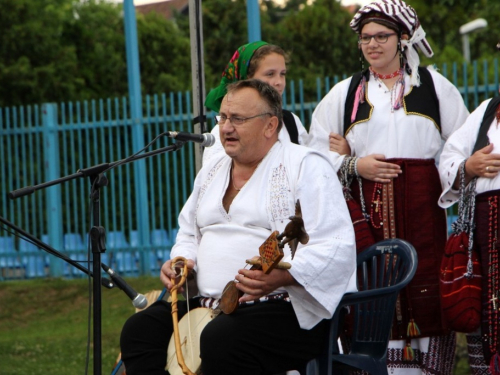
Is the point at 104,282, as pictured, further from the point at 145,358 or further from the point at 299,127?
the point at 299,127

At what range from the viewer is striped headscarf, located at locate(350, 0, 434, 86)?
4953 mm

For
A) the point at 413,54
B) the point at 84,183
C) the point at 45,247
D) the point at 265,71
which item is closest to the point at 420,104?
the point at 413,54

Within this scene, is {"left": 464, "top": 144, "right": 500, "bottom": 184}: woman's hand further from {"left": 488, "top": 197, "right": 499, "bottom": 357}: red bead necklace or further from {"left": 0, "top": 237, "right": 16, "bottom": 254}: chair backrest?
{"left": 0, "top": 237, "right": 16, "bottom": 254}: chair backrest

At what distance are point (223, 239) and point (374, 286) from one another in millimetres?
860

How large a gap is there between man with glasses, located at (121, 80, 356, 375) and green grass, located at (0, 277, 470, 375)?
2827 mm

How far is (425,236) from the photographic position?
4.91m

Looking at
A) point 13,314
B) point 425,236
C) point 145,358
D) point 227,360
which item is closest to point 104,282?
point 145,358

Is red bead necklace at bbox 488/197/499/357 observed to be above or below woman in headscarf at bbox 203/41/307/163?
below

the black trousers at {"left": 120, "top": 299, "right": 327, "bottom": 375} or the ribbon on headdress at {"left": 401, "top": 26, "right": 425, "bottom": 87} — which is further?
the ribbon on headdress at {"left": 401, "top": 26, "right": 425, "bottom": 87}

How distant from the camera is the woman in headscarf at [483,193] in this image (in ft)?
14.9

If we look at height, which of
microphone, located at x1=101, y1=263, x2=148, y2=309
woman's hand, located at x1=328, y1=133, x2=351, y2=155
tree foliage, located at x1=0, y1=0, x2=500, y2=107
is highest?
tree foliage, located at x1=0, y1=0, x2=500, y2=107

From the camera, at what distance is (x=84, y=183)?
10.9 meters

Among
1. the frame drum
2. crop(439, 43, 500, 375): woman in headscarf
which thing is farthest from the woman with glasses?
the frame drum

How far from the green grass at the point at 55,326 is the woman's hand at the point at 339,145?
2.34 meters
